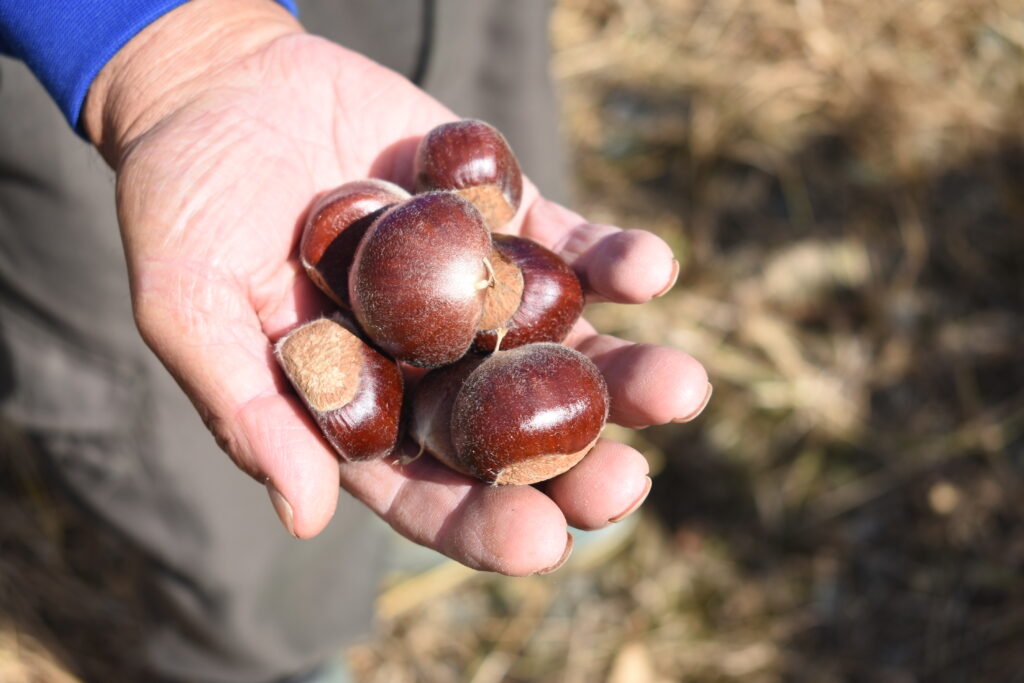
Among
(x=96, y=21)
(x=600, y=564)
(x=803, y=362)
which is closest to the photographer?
(x=96, y=21)

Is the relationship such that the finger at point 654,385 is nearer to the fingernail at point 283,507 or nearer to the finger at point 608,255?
the finger at point 608,255

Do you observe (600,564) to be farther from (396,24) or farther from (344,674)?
(396,24)

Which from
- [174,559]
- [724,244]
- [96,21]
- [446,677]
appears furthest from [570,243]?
[724,244]

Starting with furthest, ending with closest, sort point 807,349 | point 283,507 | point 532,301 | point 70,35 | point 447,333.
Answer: point 807,349 < point 70,35 < point 532,301 < point 447,333 < point 283,507

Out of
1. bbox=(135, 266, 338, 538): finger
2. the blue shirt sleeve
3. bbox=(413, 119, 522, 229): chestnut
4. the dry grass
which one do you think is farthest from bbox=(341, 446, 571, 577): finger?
the dry grass

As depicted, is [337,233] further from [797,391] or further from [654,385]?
[797,391]

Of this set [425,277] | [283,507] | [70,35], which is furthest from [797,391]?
[70,35]
